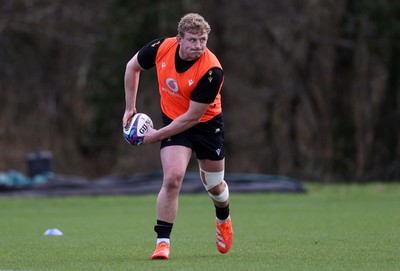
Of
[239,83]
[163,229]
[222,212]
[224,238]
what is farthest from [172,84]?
[239,83]

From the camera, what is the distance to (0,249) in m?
9.10

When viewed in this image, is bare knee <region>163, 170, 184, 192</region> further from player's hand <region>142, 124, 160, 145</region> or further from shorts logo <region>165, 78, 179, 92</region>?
shorts logo <region>165, 78, 179, 92</region>

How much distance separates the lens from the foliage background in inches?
1080

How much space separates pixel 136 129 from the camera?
8.05 m

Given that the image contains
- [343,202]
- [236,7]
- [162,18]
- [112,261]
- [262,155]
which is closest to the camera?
[112,261]

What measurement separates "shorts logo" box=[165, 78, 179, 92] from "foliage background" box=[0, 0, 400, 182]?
739 inches

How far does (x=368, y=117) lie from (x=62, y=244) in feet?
65.9

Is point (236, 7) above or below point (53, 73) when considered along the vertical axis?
above

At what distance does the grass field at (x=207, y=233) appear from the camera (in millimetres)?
7648

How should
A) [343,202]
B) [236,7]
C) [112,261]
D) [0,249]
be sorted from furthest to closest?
1. [236,7]
2. [343,202]
3. [0,249]
4. [112,261]

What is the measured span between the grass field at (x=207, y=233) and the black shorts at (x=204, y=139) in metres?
0.90

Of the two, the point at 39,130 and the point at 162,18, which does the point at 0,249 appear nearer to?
the point at 162,18

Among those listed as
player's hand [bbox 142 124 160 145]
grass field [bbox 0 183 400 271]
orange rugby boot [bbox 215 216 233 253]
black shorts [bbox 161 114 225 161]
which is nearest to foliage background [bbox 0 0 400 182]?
grass field [bbox 0 183 400 271]

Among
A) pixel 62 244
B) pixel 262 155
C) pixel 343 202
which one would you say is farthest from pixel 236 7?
pixel 62 244
